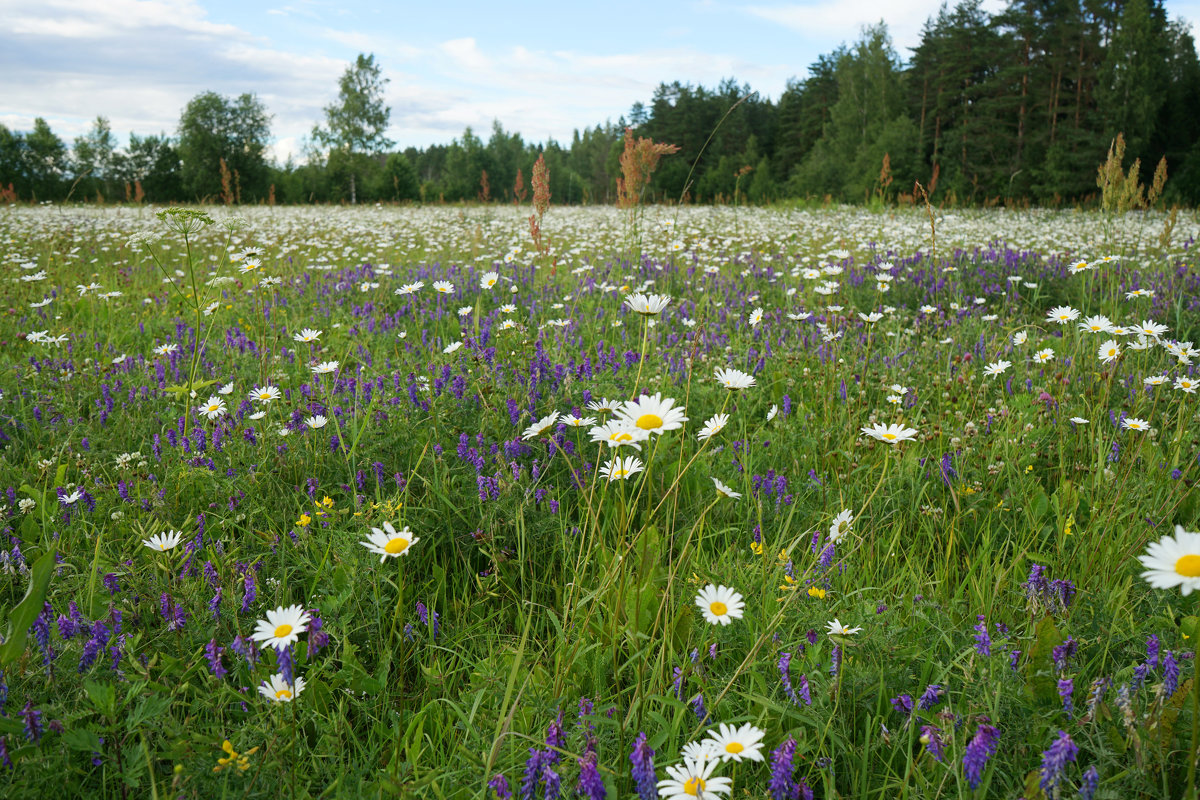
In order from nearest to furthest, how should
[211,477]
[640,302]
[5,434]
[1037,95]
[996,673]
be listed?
[996,673], [640,302], [211,477], [5,434], [1037,95]

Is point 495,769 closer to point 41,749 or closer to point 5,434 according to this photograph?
point 41,749

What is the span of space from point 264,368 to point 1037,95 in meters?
39.0

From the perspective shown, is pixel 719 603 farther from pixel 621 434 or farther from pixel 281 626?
pixel 281 626

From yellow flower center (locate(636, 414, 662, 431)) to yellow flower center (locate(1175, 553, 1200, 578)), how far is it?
89cm

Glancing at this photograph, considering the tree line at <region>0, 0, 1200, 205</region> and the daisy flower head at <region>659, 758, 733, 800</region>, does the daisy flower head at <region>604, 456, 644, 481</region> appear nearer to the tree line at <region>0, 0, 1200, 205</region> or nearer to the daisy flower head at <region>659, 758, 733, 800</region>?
the daisy flower head at <region>659, 758, 733, 800</region>

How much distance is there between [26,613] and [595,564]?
4.88 feet

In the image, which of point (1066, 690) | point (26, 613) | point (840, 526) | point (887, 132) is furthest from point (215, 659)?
point (887, 132)

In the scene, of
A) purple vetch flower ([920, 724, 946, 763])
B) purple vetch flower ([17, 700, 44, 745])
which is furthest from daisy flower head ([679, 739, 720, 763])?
purple vetch flower ([17, 700, 44, 745])

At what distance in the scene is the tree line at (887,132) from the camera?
27.1 metres

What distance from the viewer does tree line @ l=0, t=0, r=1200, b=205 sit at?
2714cm

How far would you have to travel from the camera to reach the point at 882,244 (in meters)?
7.71

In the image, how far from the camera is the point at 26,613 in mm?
1286

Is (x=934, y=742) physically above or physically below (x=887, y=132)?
below

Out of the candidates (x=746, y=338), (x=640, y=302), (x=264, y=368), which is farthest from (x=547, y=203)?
(x=640, y=302)
